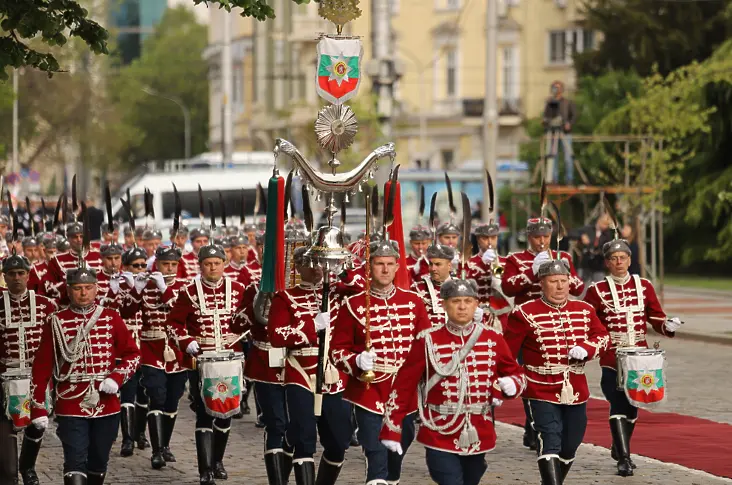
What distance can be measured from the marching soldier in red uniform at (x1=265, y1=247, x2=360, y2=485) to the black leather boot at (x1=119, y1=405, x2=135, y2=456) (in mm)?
3825

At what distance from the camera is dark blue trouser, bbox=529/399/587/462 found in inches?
462

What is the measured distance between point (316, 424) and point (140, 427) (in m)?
4.30

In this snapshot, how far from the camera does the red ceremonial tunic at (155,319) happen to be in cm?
1470

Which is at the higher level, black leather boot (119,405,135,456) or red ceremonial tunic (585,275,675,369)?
red ceremonial tunic (585,275,675,369)

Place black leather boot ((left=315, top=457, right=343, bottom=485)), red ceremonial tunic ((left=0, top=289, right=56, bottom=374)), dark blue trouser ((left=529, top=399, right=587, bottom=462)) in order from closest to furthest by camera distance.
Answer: black leather boot ((left=315, top=457, right=343, bottom=485))
dark blue trouser ((left=529, top=399, right=587, bottom=462))
red ceremonial tunic ((left=0, top=289, right=56, bottom=374))

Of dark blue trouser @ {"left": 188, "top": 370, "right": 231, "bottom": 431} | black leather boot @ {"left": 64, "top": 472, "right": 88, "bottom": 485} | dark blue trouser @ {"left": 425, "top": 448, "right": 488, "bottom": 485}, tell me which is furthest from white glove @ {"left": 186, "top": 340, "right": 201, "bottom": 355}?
dark blue trouser @ {"left": 425, "top": 448, "right": 488, "bottom": 485}

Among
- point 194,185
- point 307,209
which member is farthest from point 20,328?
point 194,185

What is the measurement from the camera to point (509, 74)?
72.3 meters

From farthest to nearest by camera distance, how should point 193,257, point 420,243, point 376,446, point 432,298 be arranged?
1. point 193,257
2. point 420,243
3. point 432,298
4. point 376,446

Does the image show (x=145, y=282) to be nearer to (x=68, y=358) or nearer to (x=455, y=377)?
(x=68, y=358)

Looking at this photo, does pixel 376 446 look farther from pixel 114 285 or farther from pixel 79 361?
pixel 114 285

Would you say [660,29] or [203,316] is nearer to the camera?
[203,316]

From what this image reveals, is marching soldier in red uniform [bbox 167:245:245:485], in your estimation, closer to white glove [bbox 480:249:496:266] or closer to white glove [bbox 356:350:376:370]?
white glove [bbox 356:350:376:370]

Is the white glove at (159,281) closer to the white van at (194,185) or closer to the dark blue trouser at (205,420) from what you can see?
the dark blue trouser at (205,420)
